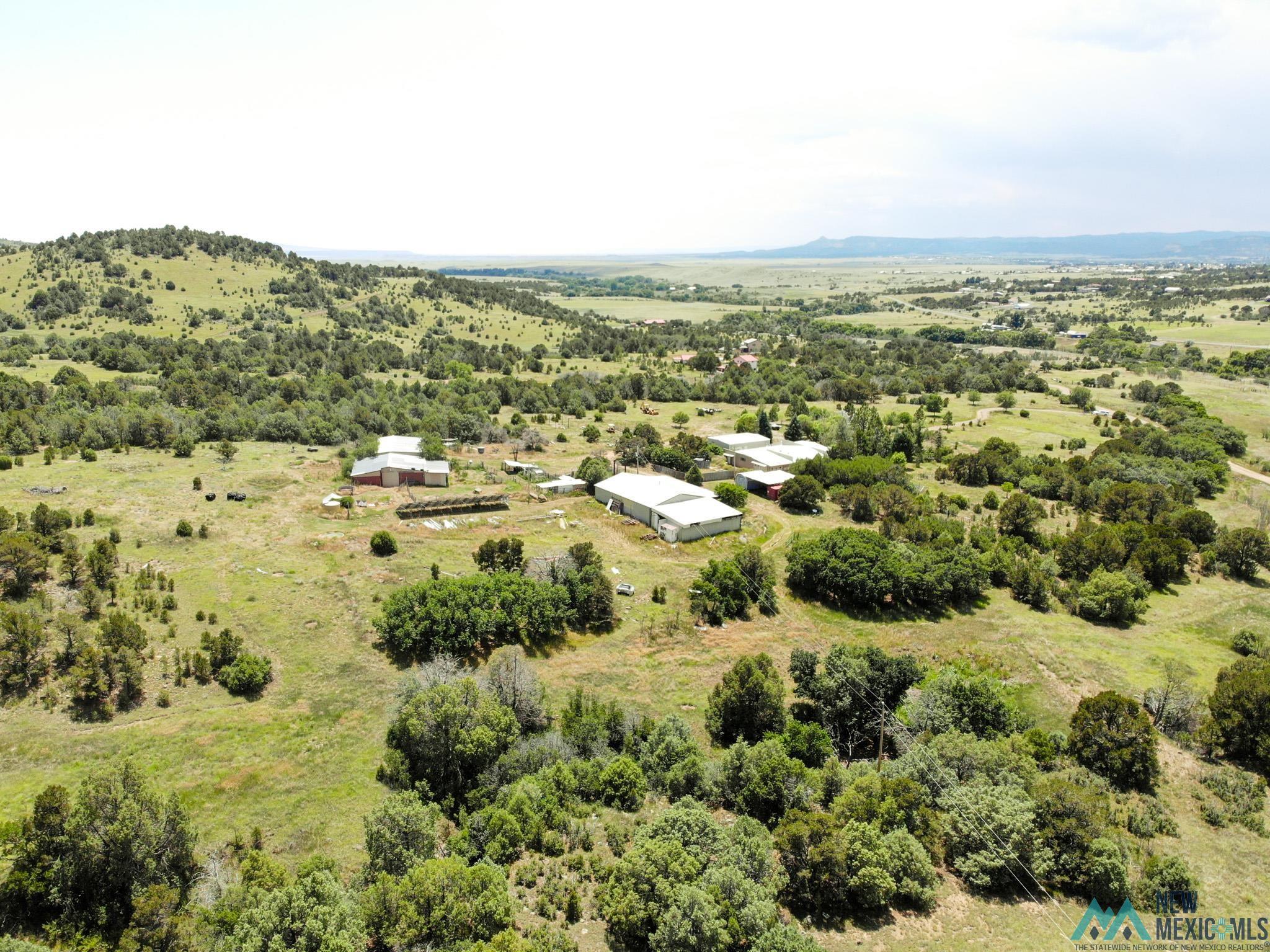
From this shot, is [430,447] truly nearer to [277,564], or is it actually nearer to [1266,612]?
[277,564]

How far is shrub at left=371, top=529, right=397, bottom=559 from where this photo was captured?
40094 millimetres

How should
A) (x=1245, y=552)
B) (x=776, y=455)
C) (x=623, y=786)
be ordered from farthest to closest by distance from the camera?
(x=776, y=455)
(x=1245, y=552)
(x=623, y=786)

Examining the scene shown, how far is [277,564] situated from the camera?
124ft

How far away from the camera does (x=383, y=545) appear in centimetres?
4012

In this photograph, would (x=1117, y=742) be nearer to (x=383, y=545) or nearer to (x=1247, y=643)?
(x=1247, y=643)

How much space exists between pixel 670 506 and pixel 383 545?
18957 millimetres

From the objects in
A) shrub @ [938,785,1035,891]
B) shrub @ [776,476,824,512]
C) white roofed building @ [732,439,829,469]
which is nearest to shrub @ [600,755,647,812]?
shrub @ [938,785,1035,891]

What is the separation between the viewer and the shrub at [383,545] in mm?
40094

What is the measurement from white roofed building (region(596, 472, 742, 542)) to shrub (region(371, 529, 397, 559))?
16.1 metres

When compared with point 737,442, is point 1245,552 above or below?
below

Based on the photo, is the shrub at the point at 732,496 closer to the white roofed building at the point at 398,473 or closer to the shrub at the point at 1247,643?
the white roofed building at the point at 398,473

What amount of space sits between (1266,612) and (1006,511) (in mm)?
14161

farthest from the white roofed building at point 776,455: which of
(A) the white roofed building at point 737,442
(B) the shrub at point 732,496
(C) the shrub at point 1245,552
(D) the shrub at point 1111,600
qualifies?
(C) the shrub at point 1245,552

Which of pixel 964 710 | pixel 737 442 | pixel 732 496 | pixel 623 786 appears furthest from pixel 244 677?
pixel 737 442
